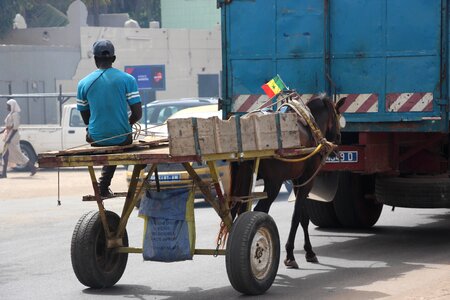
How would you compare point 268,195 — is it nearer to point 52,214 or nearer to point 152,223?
point 152,223

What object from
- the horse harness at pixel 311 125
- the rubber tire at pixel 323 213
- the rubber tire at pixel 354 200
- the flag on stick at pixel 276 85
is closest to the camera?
the horse harness at pixel 311 125

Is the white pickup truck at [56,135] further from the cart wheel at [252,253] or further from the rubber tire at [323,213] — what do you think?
the cart wheel at [252,253]

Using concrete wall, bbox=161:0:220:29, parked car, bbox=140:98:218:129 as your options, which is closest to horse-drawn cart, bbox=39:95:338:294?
parked car, bbox=140:98:218:129

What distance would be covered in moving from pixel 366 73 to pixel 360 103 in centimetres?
34

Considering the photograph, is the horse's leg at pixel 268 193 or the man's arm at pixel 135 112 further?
the horse's leg at pixel 268 193

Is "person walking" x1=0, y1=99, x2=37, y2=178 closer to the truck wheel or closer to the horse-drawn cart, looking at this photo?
the truck wheel

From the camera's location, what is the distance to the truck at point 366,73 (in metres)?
11.3

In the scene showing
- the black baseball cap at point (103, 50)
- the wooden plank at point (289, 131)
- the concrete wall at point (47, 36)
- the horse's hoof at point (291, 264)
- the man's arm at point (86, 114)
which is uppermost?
the concrete wall at point (47, 36)

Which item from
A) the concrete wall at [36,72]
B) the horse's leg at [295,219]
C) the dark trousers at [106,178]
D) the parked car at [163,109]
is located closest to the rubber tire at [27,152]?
the parked car at [163,109]

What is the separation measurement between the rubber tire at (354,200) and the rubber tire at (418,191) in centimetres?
87

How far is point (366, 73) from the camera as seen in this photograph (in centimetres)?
1166

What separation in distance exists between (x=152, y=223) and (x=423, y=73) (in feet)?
12.5

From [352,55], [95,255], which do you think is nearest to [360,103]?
[352,55]

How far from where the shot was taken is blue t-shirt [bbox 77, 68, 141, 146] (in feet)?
30.5
